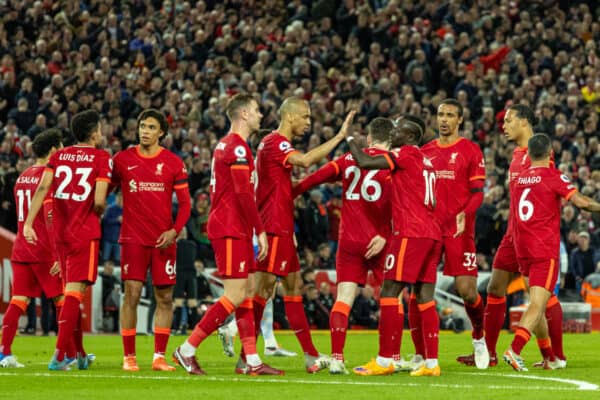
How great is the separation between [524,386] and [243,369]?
2.80 m

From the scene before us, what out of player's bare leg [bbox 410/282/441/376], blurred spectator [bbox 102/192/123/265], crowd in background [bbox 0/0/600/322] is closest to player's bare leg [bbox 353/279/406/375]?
player's bare leg [bbox 410/282/441/376]

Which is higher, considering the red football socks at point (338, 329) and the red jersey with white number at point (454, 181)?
the red jersey with white number at point (454, 181)

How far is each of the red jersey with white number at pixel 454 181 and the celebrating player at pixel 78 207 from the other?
3.47 meters

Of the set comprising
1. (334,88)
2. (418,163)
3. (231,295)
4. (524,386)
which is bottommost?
(524,386)

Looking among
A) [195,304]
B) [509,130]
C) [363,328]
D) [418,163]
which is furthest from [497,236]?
[418,163]

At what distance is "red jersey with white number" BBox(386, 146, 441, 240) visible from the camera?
11.8 m

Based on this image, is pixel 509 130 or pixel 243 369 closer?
pixel 243 369

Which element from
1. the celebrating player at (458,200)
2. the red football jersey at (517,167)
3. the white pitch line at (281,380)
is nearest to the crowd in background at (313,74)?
the celebrating player at (458,200)

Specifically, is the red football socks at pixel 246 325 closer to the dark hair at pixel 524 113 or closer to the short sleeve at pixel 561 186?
the short sleeve at pixel 561 186

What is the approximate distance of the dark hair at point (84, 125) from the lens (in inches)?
495

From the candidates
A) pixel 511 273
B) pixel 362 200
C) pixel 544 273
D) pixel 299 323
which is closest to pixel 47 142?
pixel 299 323

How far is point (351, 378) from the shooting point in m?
11.4

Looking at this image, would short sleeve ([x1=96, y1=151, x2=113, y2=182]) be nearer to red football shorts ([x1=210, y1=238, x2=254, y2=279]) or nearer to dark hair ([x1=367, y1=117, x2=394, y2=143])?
red football shorts ([x1=210, y1=238, x2=254, y2=279])

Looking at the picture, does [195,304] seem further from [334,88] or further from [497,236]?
[334,88]
